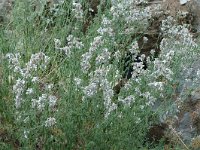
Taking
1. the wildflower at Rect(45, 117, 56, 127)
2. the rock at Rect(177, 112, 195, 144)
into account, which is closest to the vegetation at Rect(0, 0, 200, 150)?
the wildflower at Rect(45, 117, 56, 127)

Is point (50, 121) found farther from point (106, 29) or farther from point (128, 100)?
point (106, 29)

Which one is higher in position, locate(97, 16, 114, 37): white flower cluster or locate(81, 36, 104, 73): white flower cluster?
locate(97, 16, 114, 37): white flower cluster

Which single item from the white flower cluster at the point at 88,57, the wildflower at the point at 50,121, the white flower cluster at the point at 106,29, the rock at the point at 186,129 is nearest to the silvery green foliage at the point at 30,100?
the wildflower at the point at 50,121

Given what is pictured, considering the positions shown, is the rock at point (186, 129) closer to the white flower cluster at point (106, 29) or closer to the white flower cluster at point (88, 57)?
the white flower cluster at point (106, 29)

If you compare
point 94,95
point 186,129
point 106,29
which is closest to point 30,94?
point 94,95

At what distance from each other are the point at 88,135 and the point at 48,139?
0.27 m

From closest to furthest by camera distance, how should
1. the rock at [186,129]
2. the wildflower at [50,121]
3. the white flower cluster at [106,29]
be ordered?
the wildflower at [50,121] < the white flower cluster at [106,29] < the rock at [186,129]

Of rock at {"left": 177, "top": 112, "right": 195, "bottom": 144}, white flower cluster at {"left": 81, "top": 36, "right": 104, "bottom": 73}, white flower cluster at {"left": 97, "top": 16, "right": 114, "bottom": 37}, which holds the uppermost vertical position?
white flower cluster at {"left": 97, "top": 16, "right": 114, "bottom": 37}

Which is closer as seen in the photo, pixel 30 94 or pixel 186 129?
pixel 30 94

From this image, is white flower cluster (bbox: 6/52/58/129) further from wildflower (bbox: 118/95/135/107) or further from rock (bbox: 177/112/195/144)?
rock (bbox: 177/112/195/144)

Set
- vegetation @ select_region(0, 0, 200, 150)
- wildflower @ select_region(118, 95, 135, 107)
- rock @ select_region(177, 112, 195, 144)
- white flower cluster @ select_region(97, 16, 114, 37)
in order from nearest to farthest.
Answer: vegetation @ select_region(0, 0, 200, 150) < wildflower @ select_region(118, 95, 135, 107) < white flower cluster @ select_region(97, 16, 114, 37) < rock @ select_region(177, 112, 195, 144)

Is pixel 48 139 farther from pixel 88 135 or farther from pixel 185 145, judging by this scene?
pixel 185 145

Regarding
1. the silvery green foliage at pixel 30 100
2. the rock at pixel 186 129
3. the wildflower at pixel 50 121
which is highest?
the silvery green foliage at pixel 30 100

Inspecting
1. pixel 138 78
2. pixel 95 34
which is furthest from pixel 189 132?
pixel 95 34
